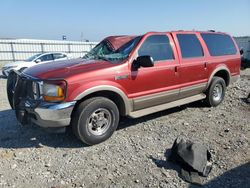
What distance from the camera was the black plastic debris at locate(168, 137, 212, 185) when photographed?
3.36 metres

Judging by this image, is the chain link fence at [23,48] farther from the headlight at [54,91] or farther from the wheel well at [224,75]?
the headlight at [54,91]

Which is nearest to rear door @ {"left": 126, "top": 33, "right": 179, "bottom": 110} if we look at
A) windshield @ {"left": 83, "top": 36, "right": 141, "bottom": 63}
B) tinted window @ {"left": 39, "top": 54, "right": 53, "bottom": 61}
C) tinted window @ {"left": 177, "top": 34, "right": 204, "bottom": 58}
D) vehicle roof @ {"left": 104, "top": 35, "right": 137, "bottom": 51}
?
windshield @ {"left": 83, "top": 36, "right": 141, "bottom": 63}

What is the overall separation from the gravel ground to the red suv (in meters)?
0.39

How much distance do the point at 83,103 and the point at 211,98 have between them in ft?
11.8

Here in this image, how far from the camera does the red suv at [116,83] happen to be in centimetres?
393

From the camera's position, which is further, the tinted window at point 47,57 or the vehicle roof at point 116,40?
the tinted window at point 47,57

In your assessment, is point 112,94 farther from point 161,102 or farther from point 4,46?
point 4,46

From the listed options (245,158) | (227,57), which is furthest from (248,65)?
(245,158)

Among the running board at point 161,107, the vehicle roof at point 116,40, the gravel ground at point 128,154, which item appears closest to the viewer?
the gravel ground at point 128,154

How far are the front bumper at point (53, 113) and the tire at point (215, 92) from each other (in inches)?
145

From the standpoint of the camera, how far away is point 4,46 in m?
23.6

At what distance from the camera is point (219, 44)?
643 cm

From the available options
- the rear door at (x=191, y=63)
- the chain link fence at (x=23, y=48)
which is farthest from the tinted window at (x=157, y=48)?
the chain link fence at (x=23, y=48)

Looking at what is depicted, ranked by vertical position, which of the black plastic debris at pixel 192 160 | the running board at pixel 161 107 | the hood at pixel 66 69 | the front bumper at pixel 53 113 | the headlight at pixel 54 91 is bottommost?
the black plastic debris at pixel 192 160
